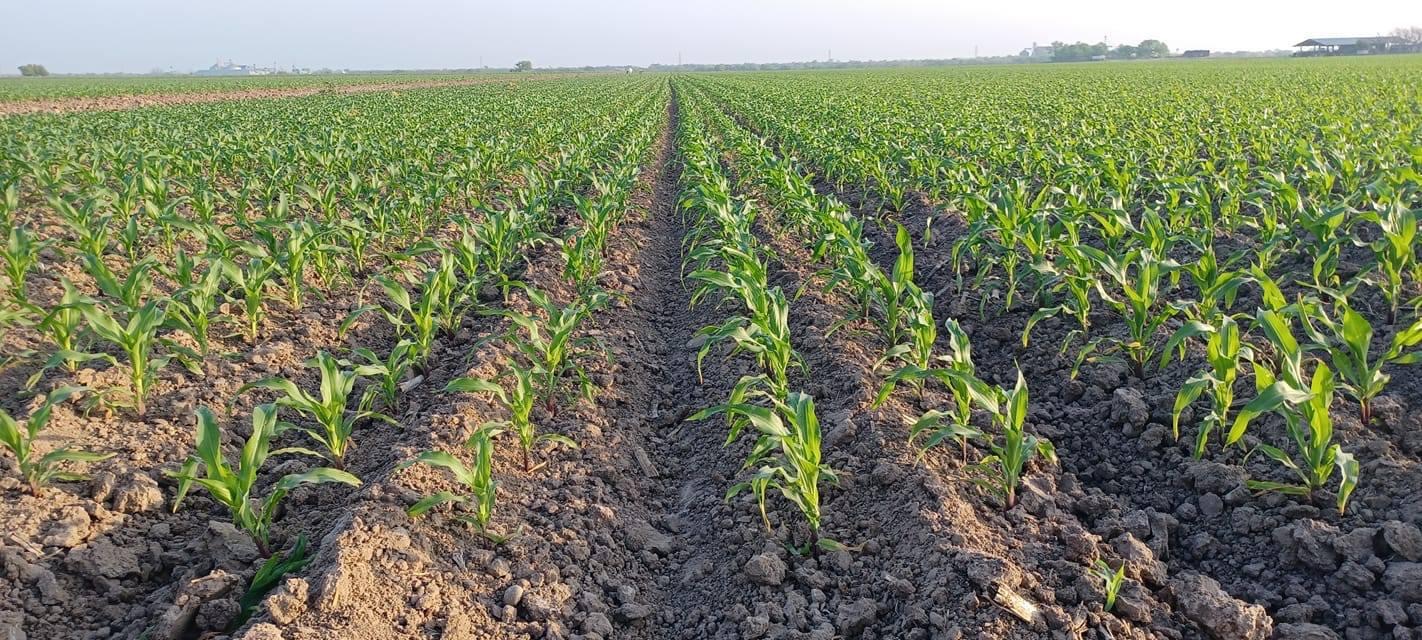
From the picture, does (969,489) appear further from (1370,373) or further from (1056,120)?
(1056,120)

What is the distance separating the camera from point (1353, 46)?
3265 inches

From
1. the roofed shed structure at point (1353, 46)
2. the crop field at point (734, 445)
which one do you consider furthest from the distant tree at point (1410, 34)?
the crop field at point (734, 445)

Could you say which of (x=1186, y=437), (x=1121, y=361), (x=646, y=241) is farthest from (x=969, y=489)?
(x=646, y=241)

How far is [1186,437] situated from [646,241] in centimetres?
584

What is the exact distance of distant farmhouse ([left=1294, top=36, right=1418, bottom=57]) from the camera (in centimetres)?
8290

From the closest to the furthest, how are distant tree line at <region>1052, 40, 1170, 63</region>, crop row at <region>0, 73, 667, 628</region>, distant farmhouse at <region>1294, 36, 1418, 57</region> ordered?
crop row at <region>0, 73, 667, 628</region> → distant farmhouse at <region>1294, 36, 1418, 57</region> → distant tree line at <region>1052, 40, 1170, 63</region>

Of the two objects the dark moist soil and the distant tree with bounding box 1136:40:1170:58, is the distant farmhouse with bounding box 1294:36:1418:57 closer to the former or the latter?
the distant tree with bounding box 1136:40:1170:58

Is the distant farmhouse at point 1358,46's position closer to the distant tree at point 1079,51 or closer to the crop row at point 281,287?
the distant tree at point 1079,51

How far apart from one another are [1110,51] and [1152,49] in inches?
238

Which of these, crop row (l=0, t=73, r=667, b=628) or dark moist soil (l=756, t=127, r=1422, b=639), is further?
crop row (l=0, t=73, r=667, b=628)

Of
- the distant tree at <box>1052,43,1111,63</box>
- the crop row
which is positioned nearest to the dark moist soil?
the crop row

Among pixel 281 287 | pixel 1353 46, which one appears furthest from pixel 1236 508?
pixel 1353 46

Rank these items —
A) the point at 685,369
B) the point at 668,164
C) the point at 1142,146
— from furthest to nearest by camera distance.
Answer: the point at 668,164 → the point at 1142,146 → the point at 685,369

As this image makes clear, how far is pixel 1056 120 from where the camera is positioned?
16.5 metres
